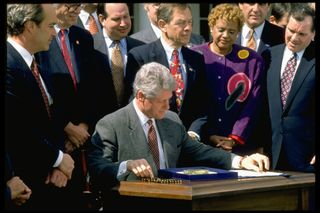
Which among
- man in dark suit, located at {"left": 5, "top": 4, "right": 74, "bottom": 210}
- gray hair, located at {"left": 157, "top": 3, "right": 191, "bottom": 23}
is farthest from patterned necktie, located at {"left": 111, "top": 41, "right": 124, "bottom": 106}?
man in dark suit, located at {"left": 5, "top": 4, "right": 74, "bottom": 210}

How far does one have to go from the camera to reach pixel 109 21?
6.45 metres

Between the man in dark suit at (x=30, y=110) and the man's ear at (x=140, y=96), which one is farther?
the man's ear at (x=140, y=96)

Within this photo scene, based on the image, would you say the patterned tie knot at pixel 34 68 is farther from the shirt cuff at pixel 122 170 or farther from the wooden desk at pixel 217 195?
the wooden desk at pixel 217 195

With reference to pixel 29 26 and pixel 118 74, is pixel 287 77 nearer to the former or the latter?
pixel 118 74

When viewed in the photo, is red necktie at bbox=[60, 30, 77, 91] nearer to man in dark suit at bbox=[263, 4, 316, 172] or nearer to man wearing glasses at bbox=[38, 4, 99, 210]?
man wearing glasses at bbox=[38, 4, 99, 210]

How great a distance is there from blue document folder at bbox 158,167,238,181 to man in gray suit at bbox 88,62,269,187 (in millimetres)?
105

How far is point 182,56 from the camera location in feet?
20.9

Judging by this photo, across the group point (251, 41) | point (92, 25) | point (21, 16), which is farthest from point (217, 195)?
point (92, 25)

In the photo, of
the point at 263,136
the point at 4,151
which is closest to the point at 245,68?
the point at 263,136

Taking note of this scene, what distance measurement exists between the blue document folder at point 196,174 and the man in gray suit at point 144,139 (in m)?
0.11

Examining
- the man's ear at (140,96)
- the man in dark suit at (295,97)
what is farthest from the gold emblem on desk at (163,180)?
the man in dark suit at (295,97)

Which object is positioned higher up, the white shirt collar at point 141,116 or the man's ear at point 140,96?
the man's ear at point 140,96

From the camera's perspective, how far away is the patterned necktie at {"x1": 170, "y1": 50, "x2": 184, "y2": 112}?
621cm

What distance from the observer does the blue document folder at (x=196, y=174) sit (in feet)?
16.5
